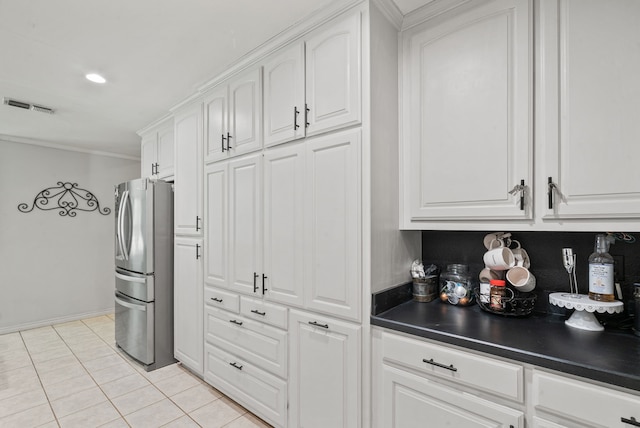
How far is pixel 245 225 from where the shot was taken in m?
2.13

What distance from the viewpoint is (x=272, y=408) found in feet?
6.31

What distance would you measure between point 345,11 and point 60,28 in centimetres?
163

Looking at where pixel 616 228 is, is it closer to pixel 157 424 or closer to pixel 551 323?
pixel 551 323

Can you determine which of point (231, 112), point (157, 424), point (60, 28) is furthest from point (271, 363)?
point (60, 28)

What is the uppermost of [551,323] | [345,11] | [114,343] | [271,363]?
[345,11]

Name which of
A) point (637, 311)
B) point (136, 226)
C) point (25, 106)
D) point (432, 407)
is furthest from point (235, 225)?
point (25, 106)

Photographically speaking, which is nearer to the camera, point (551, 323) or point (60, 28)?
point (551, 323)

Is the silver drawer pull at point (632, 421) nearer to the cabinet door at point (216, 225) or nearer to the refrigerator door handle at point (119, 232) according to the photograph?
the cabinet door at point (216, 225)

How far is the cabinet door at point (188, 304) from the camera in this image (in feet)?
8.38

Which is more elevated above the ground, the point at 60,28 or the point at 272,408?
the point at 60,28

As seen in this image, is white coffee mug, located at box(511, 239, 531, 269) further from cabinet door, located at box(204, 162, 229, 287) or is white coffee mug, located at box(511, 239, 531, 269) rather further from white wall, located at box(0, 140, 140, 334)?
white wall, located at box(0, 140, 140, 334)

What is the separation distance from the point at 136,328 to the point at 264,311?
174 centimetres

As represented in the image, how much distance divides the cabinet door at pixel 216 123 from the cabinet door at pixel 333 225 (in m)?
0.92

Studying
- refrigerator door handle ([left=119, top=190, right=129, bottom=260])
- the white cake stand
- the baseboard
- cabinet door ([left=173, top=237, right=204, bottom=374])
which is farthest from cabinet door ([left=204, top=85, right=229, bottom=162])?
the baseboard
